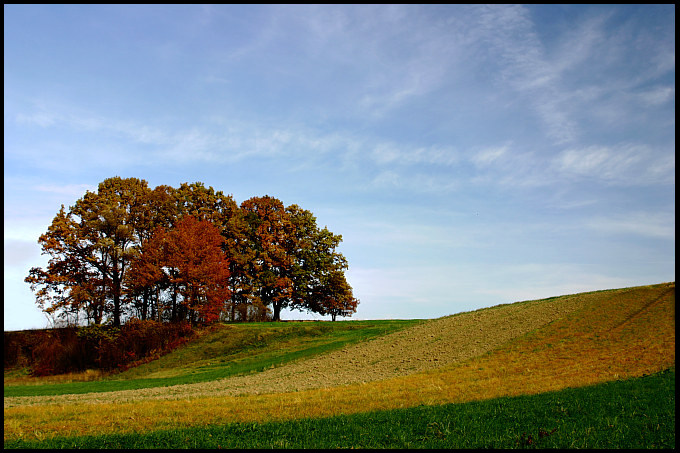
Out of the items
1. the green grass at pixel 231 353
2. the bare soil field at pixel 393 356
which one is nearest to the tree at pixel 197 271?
the green grass at pixel 231 353

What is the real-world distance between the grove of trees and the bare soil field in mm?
17071

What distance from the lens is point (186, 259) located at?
40.4 metres

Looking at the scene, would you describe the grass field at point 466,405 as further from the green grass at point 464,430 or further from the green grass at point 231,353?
the green grass at point 231,353

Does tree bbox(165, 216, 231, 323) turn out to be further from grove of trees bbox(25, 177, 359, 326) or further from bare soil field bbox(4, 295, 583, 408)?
bare soil field bbox(4, 295, 583, 408)

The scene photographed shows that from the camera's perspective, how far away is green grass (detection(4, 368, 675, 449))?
9.29 m

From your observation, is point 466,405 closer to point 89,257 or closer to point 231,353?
point 231,353

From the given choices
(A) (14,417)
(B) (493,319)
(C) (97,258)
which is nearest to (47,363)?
(C) (97,258)

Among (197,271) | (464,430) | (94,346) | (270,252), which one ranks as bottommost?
(94,346)

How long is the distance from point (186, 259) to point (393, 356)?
828 inches

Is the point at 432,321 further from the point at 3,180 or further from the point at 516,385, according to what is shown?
the point at 3,180

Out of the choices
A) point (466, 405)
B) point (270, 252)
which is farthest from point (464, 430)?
point (270, 252)

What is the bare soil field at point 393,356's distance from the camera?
21.1 metres

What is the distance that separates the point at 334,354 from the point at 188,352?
→ 46.8ft

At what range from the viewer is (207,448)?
30.9 feet
